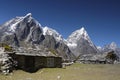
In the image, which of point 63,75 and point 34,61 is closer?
point 63,75

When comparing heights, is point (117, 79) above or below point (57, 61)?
below

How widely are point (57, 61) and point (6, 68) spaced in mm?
18924

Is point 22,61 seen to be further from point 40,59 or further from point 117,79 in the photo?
point 117,79

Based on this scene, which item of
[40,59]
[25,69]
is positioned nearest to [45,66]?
[40,59]

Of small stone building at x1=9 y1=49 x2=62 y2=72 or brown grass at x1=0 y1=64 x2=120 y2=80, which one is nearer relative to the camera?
brown grass at x1=0 y1=64 x2=120 y2=80

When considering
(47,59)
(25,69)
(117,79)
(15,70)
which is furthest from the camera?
(47,59)

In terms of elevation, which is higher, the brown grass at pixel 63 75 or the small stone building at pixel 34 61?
the small stone building at pixel 34 61

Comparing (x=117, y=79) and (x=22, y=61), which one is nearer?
(x=117, y=79)

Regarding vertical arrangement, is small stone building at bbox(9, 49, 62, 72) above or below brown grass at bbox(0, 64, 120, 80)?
above

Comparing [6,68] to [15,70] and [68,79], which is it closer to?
[15,70]

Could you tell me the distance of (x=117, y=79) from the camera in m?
37.8

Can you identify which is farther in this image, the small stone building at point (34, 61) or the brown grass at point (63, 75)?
the small stone building at point (34, 61)

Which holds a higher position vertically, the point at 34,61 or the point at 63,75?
the point at 34,61

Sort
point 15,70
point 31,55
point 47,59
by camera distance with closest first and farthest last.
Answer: point 15,70
point 31,55
point 47,59
